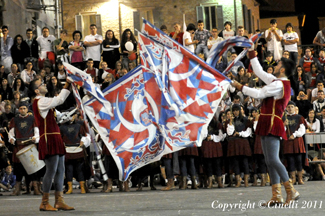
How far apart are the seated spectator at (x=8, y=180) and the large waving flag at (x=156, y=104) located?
5810 mm

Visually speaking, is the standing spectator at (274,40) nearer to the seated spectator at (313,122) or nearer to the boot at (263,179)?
the seated spectator at (313,122)

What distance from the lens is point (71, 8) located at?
34625 millimetres

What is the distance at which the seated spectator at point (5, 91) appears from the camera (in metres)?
19.3

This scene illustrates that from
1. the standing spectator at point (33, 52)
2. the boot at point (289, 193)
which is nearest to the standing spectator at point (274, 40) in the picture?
the standing spectator at point (33, 52)

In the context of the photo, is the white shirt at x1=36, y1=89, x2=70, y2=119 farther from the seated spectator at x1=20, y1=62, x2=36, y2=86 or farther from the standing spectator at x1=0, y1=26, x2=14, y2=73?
the standing spectator at x1=0, y1=26, x2=14, y2=73

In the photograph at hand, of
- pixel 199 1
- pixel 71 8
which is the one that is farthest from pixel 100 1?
pixel 199 1

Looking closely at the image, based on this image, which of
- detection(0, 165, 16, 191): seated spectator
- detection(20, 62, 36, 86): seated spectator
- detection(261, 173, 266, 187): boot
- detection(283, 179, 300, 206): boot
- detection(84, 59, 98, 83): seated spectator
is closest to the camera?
detection(283, 179, 300, 206): boot

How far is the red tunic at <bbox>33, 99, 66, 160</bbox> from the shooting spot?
1005 cm

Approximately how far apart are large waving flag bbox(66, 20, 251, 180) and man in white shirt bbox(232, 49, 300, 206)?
1.41 metres

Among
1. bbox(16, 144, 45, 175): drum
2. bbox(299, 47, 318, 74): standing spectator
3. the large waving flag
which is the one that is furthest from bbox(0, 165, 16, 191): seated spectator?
bbox(299, 47, 318, 74): standing spectator

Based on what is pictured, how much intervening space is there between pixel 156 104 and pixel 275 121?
103 inches

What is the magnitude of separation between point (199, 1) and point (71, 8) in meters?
6.86

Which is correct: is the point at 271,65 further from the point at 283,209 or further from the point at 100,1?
the point at 100,1

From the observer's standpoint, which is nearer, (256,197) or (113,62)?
(256,197)
